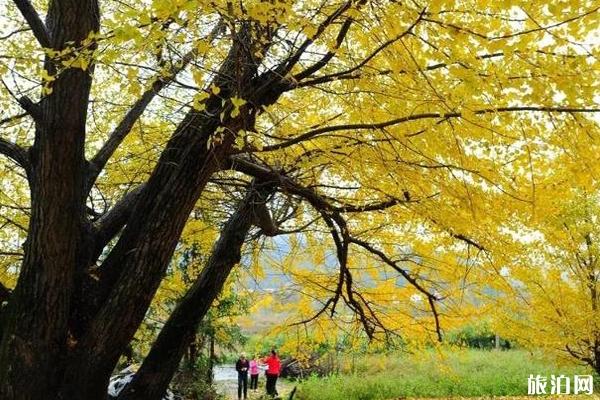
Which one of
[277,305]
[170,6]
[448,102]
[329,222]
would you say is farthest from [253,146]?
[277,305]

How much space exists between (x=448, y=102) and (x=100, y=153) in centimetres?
286

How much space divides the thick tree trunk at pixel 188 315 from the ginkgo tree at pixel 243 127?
17 mm

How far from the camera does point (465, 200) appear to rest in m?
3.15

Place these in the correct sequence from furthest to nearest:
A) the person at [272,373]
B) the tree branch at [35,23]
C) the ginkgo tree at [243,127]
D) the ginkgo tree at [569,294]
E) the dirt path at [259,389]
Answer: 1. the dirt path at [259,389]
2. the person at [272,373]
3. the ginkgo tree at [569,294]
4. the tree branch at [35,23]
5. the ginkgo tree at [243,127]

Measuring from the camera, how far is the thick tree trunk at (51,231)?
3320mm

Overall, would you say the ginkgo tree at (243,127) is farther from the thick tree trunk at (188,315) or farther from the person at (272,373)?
the person at (272,373)

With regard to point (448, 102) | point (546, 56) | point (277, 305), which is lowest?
point (277, 305)

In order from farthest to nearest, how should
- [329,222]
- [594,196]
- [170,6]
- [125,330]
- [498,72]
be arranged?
[594,196], [329,222], [125,330], [498,72], [170,6]

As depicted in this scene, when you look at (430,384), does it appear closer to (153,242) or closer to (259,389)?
(259,389)

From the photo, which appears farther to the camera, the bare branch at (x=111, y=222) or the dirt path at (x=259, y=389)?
the dirt path at (x=259, y=389)

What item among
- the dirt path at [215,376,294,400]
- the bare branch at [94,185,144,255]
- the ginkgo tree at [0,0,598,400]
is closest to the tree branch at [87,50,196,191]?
the ginkgo tree at [0,0,598,400]

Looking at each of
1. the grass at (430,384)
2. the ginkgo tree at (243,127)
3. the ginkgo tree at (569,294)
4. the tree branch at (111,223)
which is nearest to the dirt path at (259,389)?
the grass at (430,384)

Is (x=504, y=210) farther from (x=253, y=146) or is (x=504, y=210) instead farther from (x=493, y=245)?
(x=253, y=146)

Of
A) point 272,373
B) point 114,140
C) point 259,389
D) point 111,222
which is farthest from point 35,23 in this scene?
point 259,389
